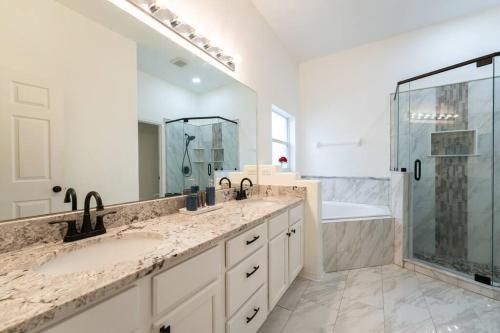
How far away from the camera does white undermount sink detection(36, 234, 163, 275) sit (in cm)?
76

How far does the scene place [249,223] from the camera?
1168 mm

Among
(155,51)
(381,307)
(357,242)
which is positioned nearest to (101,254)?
(155,51)

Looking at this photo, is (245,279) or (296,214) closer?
(245,279)

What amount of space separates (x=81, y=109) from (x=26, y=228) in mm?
530

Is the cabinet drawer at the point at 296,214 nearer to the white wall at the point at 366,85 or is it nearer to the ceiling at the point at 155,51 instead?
the ceiling at the point at 155,51

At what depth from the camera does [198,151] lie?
5.45 ft

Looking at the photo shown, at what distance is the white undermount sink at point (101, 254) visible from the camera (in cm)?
76

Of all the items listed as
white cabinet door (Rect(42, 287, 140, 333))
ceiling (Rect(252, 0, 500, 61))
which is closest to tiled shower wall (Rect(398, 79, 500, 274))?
ceiling (Rect(252, 0, 500, 61))

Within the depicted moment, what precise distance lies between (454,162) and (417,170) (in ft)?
1.32

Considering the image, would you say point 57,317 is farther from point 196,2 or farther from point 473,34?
point 473,34

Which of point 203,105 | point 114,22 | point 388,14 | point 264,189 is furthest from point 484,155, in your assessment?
point 114,22

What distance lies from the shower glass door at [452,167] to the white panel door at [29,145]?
3109 mm

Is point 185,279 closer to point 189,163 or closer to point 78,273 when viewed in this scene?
point 78,273

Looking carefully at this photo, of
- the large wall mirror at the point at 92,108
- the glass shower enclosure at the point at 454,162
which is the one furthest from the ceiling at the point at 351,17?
the large wall mirror at the point at 92,108
